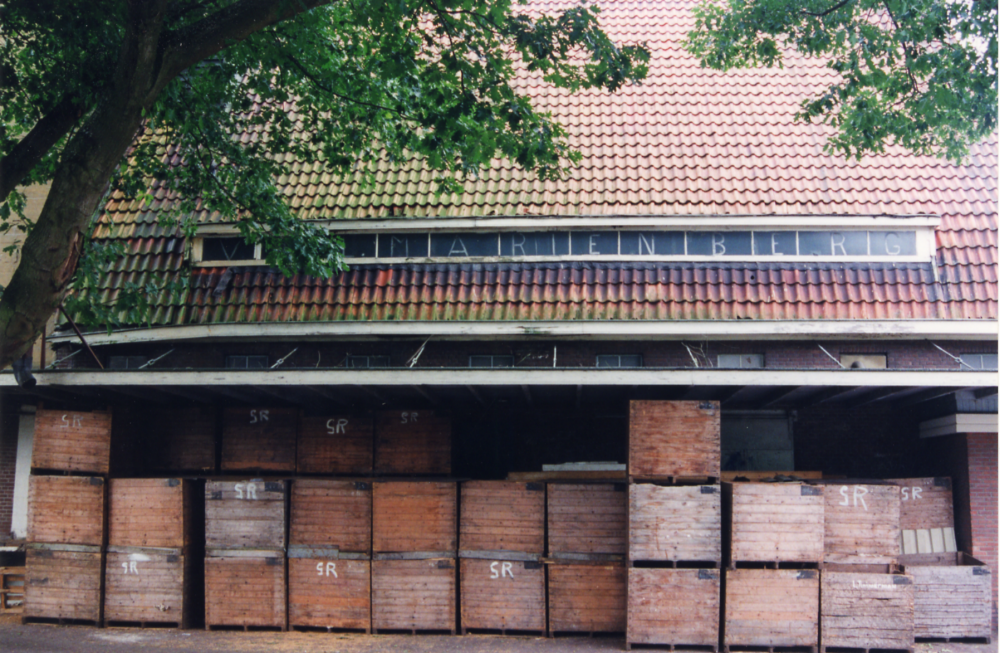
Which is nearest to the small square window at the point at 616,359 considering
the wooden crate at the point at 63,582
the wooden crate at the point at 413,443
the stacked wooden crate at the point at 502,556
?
the stacked wooden crate at the point at 502,556

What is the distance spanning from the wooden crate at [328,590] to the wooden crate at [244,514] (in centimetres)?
47

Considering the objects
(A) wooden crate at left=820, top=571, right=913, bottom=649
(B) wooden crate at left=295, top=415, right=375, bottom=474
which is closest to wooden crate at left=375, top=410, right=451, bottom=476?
(B) wooden crate at left=295, top=415, right=375, bottom=474

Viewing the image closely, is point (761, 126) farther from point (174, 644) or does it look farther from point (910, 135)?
point (174, 644)

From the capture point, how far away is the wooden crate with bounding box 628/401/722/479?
9562mm

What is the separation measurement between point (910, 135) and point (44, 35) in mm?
11713

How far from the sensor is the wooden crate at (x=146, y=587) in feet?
33.7

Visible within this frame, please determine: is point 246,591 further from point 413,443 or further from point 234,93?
point 234,93

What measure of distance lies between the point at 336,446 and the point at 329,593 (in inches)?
85.1

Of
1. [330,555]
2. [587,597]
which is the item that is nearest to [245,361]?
[330,555]

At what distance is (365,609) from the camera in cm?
1009

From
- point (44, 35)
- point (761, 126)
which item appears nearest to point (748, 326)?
point (761, 126)

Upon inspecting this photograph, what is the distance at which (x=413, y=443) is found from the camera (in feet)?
36.3

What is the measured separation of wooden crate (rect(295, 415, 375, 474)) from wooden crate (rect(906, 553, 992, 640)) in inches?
313

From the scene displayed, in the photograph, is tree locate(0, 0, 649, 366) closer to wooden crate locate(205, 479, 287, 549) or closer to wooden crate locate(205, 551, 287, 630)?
wooden crate locate(205, 479, 287, 549)
